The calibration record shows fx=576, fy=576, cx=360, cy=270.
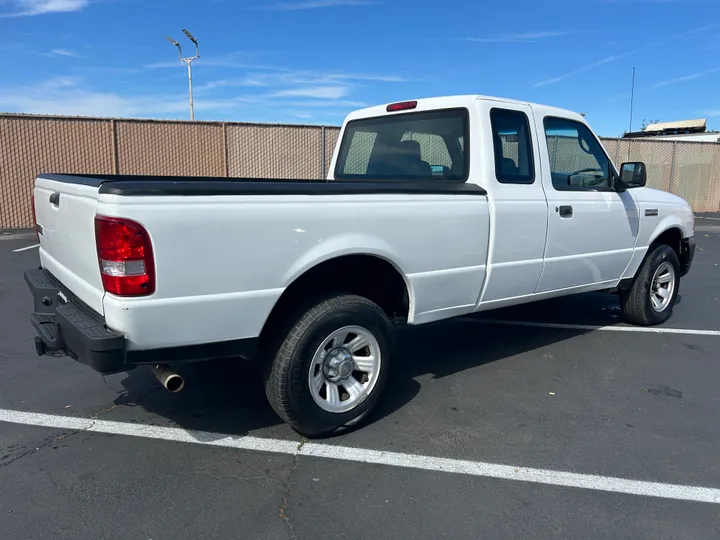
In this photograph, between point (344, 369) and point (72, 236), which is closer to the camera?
point (72, 236)

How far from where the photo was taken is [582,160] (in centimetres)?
503

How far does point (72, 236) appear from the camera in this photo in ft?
10.3

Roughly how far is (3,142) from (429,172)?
12.8 m

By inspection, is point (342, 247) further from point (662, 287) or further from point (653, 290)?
point (662, 287)

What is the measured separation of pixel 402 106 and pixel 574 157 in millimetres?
1573

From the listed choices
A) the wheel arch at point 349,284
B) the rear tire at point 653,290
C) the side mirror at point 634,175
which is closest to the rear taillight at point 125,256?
the wheel arch at point 349,284

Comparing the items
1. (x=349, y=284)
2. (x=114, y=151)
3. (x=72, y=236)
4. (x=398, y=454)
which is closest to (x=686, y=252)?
(x=349, y=284)

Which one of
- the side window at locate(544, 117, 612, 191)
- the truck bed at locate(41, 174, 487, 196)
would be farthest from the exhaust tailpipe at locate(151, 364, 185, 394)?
the side window at locate(544, 117, 612, 191)

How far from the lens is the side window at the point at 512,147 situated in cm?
424

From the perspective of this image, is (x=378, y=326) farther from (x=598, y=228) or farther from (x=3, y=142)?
(x=3, y=142)

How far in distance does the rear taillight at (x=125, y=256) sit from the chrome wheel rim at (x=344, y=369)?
1.07 meters

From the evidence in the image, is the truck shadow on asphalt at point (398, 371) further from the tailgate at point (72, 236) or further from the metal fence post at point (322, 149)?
the metal fence post at point (322, 149)

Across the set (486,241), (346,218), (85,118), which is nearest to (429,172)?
(486,241)

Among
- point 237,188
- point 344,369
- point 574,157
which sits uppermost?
point 574,157
